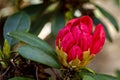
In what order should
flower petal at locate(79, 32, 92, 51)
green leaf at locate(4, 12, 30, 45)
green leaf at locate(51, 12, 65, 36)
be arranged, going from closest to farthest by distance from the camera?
flower petal at locate(79, 32, 92, 51) < green leaf at locate(4, 12, 30, 45) < green leaf at locate(51, 12, 65, 36)

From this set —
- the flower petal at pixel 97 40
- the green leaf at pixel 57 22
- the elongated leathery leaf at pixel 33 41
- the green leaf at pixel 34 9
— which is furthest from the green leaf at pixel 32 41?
the green leaf at pixel 34 9

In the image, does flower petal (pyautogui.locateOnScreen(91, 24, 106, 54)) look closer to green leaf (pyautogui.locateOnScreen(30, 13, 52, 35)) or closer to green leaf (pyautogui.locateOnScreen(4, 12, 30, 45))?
green leaf (pyautogui.locateOnScreen(4, 12, 30, 45))

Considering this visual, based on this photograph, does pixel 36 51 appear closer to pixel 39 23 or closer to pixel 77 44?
pixel 77 44

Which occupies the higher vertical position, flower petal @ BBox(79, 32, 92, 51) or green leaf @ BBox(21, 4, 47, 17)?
green leaf @ BBox(21, 4, 47, 17)

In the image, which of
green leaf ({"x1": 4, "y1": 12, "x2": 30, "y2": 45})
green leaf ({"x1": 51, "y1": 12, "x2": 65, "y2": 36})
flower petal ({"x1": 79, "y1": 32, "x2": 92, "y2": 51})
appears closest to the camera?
flower petal ({"x1": 79, "y1": 32, "x2": 92, "y2": 51})

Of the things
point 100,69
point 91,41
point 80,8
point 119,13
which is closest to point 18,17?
point 91,41

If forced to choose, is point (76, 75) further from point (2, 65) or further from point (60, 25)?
point (60, 25)

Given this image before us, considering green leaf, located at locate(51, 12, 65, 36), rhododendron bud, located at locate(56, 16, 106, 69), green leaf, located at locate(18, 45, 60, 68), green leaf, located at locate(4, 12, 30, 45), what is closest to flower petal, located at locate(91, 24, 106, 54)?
rhododendron bud, located at locate(56, 16, 106, 69)
